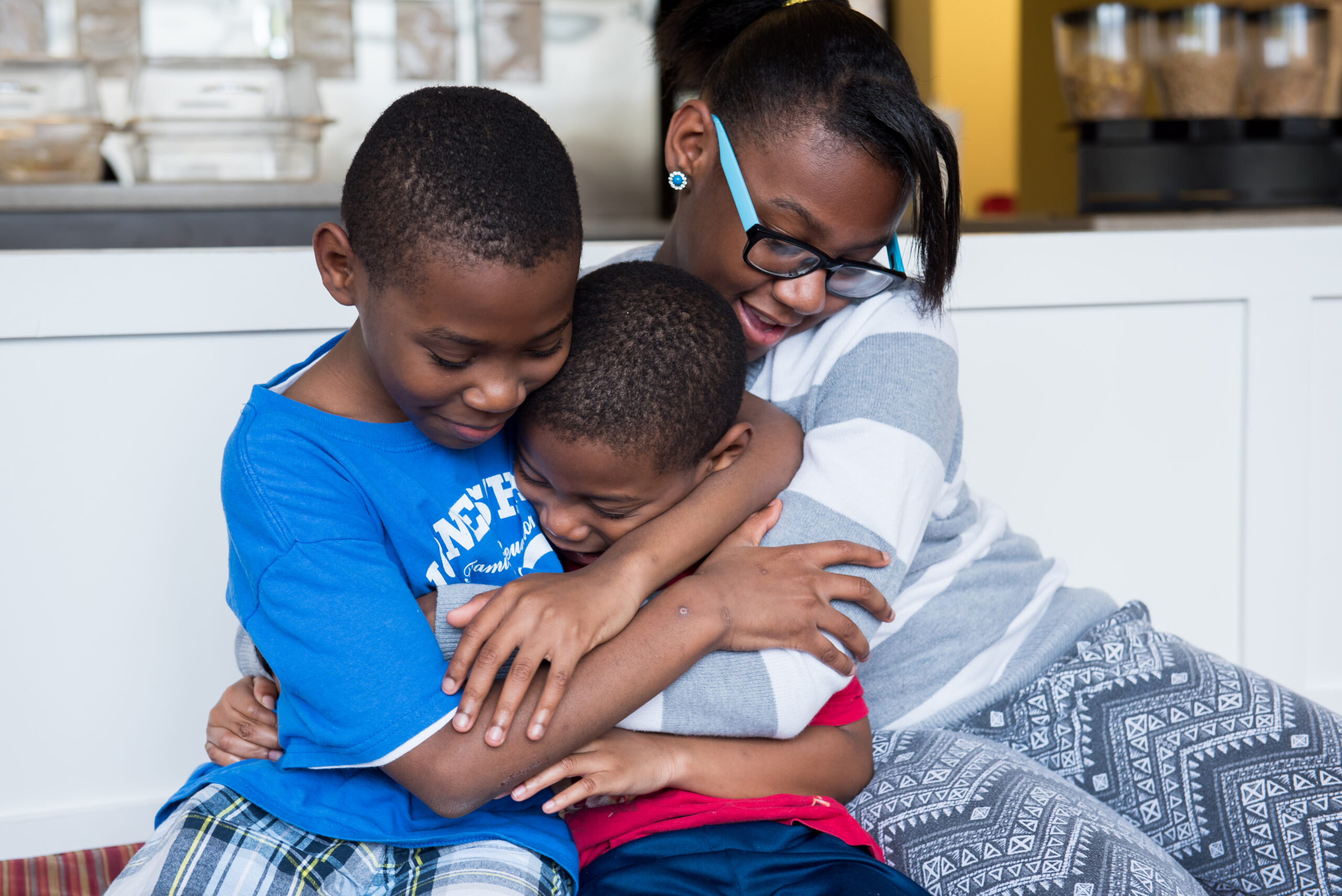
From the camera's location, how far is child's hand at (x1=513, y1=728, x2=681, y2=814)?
89 centimetres

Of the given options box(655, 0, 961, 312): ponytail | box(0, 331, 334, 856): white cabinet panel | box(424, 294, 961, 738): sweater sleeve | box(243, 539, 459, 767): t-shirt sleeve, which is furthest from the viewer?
box(0, 331, 334, 856): white cabinet panel

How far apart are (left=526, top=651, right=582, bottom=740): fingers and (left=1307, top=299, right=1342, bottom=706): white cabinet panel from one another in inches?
59.0

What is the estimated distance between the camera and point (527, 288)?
2.81 ft

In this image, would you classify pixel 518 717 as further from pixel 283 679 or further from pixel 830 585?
pixel 830 585

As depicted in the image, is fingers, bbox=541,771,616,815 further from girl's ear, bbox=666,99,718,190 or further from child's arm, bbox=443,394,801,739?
girl's ear, bbox=666,99,718,190

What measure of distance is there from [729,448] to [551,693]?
1.12ft

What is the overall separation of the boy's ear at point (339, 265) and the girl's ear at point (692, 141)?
0.41m

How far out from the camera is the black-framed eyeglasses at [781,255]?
43.4 inches

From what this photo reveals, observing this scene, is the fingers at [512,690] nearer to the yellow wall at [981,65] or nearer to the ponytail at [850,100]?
the ponytail at [850,100]

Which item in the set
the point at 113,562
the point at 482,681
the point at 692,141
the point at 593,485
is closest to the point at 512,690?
the point at 482,681

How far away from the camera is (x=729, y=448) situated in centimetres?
110

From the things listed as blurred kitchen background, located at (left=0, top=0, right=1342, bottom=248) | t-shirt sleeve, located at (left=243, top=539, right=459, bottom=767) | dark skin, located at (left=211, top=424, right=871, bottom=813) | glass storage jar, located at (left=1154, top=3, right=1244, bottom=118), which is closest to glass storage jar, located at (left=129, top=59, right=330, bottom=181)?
blurred kitchen background, located at (left=0, top=0, right=1342, bottom=248)

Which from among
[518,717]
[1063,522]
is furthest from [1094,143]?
[518,717]

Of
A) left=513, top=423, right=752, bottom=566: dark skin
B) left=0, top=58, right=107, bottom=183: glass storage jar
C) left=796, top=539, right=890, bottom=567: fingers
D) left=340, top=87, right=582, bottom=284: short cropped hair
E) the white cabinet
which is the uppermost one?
left=0, top=58, right=107, bottom=183: glass storage jar
